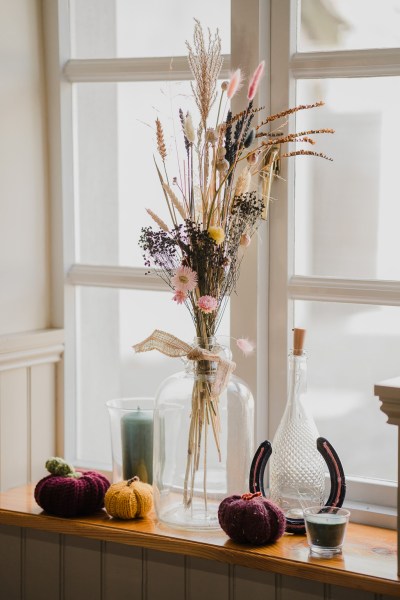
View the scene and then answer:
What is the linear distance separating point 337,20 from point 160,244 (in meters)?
0.68

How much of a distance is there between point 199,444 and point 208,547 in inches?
9.2

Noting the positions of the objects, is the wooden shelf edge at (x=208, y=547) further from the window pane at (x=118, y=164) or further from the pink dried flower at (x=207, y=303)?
the window pane at (x=118, y=164)

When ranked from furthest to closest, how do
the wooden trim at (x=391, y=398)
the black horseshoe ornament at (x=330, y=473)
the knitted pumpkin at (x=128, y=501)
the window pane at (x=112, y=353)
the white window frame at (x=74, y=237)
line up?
the window pane at (x=112, y=353) < the white window frame at (x=74, y=237) < the knitted pumpkin at (x=128, y=501) < the black horseshoe ornament at (x=330, y=473) < the wooden trim at (x=391, y=398)

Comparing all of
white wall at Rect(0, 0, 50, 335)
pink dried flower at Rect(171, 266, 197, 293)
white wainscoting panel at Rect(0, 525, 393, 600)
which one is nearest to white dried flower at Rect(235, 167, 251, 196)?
pink dried flower at Rect(171, 266, 197, 293)

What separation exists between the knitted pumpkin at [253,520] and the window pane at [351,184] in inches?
23.3

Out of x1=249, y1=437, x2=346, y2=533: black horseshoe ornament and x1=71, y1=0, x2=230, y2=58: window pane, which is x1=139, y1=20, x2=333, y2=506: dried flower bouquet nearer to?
x1=249, y1=437, x2=346, y2=533: black horseshoe ornament

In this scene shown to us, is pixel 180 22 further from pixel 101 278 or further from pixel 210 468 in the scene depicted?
pixel 210 468

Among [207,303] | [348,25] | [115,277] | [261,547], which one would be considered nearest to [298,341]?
[207,303]

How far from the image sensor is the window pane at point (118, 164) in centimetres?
249

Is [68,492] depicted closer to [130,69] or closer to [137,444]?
[137,444]

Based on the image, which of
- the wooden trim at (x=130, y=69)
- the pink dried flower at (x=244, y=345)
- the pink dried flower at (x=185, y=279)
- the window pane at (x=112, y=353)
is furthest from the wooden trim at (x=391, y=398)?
the wooden trim at (x=130, y=69)

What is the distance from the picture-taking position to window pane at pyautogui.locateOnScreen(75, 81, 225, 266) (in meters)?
2.49

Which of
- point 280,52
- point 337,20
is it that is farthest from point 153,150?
point 337,20

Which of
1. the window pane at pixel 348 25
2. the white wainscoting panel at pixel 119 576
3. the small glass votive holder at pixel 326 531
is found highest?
the window pane at pixel 348 25
